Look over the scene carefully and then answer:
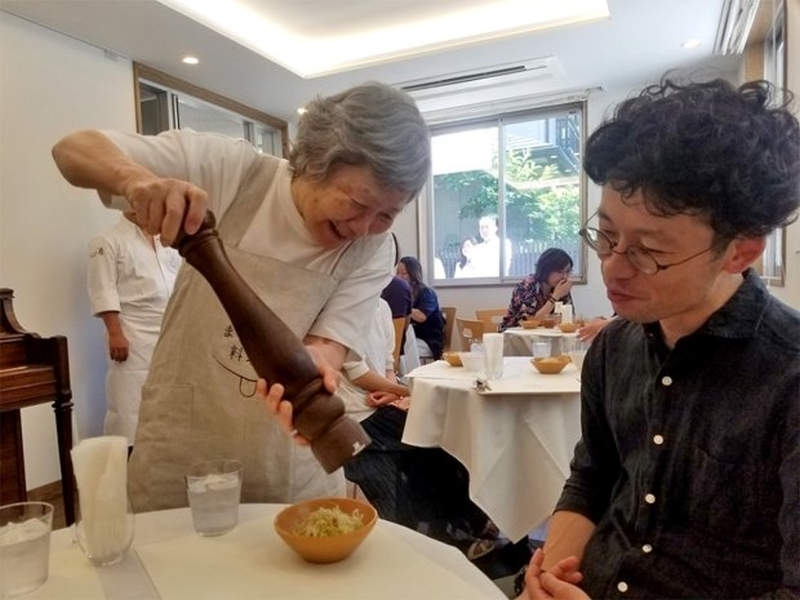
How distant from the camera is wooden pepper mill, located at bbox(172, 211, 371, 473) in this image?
29.1 inches

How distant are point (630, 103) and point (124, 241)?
3166 mm

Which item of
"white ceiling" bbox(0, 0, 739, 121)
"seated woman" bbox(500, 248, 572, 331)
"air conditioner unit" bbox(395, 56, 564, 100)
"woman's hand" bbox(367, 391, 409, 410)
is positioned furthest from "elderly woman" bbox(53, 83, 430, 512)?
"air conditioner unit" bbox(395, 56, 564, 100)

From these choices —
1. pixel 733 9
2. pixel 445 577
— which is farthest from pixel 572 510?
pixel 733 9

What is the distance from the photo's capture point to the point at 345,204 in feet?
3.34

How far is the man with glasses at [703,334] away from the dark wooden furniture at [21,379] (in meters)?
2.23

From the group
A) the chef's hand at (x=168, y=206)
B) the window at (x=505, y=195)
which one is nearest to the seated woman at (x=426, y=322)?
the window at (x=505, y=195)

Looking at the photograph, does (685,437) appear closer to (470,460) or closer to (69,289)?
(470,460)

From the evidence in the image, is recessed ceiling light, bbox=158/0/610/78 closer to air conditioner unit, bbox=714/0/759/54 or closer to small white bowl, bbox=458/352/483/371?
air conditioner unit, bbox=714/0/759/54

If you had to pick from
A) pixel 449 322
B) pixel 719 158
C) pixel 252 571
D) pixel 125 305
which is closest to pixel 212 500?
pixel 252 571

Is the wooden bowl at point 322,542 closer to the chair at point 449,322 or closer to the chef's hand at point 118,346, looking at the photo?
the chef's hand at point 118,346

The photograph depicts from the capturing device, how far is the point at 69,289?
11.3 ft

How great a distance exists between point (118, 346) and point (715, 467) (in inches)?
127

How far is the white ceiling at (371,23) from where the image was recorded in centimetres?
336

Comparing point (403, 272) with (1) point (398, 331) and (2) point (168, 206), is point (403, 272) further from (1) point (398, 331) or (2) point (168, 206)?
(2) point (168, 206)
